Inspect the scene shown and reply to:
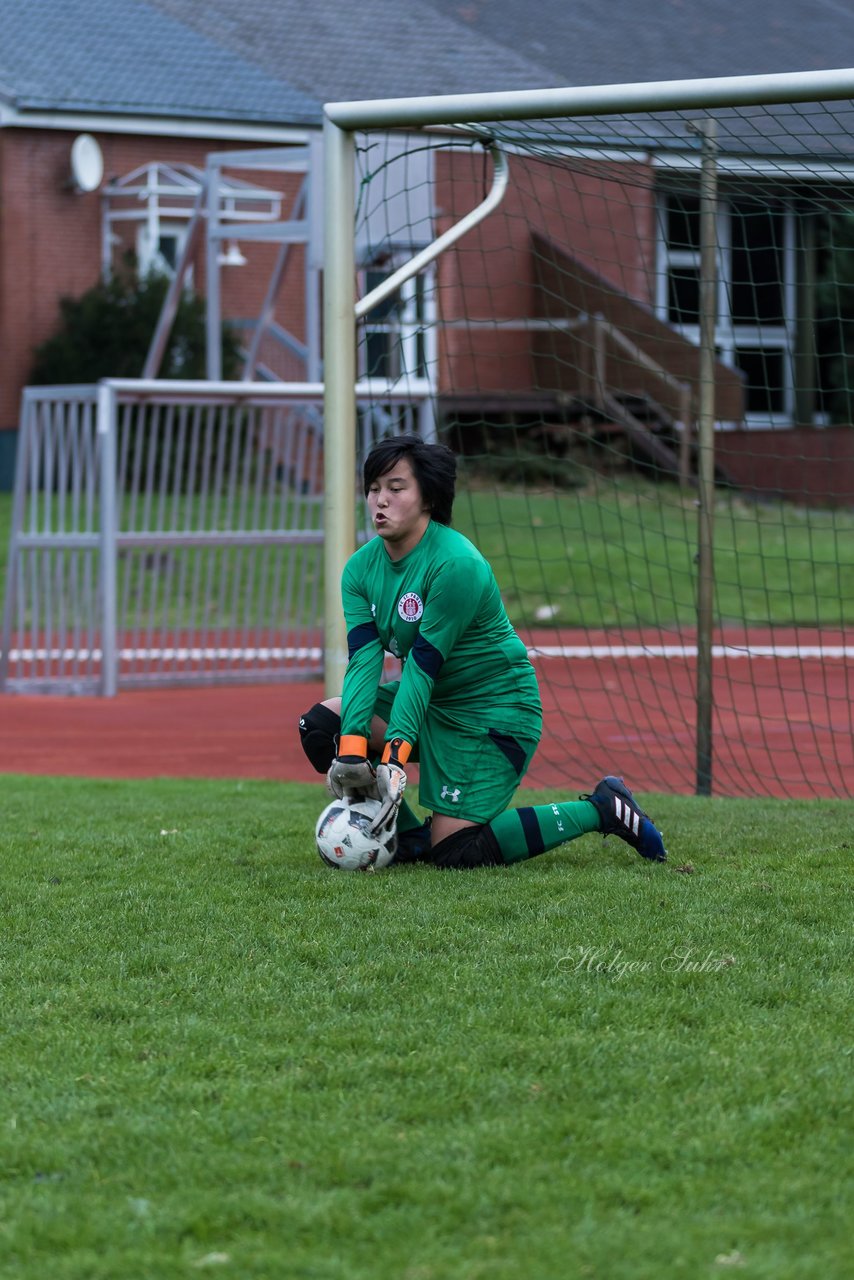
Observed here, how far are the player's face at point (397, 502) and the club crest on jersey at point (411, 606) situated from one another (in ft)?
0.69

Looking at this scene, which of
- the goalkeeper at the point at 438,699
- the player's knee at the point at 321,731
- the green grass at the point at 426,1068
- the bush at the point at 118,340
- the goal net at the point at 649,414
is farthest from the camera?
the bush at the point at 118,340

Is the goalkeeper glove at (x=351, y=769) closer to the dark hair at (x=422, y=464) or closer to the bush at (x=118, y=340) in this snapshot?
the dark hair at (x=422, y=464)

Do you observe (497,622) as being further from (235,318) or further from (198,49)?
(198,49)

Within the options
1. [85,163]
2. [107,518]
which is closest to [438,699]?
[107,518]

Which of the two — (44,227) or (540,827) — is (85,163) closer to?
(44,227)

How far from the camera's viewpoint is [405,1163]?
10.6 feet

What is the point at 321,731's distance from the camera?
19.9ft

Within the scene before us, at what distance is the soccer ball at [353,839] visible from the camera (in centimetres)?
573

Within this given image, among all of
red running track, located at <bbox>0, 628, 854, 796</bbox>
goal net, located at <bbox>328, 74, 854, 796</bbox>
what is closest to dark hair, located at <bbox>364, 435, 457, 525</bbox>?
goal net, located at <bbox>328, 74, 854, 796</bbox>

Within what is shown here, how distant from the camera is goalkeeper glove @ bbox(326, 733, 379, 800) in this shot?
5527 millimetres

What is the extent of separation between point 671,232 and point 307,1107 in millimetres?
19046

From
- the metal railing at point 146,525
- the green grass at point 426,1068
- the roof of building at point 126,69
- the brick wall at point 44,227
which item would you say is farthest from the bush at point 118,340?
the green grass at point 426,1068

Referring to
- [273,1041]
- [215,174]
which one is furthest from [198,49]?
[273,1041]

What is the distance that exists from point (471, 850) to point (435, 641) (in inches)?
29.0
